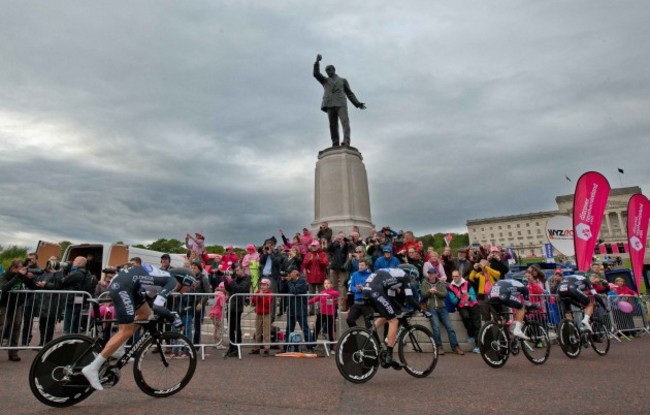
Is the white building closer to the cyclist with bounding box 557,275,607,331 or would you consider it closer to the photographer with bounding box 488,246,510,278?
the photographer with bounding box 488,246,510,278

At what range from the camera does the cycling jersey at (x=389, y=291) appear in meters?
6.08

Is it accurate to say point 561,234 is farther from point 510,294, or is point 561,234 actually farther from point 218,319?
point 218,319

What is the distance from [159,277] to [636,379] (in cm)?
683

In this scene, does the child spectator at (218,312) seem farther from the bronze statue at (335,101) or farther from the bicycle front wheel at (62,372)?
the bronze statue at (335,101)

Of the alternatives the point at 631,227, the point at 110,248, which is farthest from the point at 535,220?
the point at 110,248

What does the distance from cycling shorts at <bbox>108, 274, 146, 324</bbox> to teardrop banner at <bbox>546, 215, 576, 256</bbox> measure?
17052 mm

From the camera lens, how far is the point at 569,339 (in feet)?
26.3

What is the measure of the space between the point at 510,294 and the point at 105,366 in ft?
21.2

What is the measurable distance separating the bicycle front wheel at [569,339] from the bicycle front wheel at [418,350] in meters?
3.46

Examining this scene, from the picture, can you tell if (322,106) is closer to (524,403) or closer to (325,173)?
(325,173)

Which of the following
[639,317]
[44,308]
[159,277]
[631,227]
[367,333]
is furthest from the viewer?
[631,227]

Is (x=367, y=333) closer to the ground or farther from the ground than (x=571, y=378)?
farther from the ground

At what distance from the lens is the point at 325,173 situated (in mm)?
18516

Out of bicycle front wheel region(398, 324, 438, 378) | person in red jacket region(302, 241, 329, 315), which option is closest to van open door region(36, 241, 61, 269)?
person in red jacket region(302, 241, 329, 315)
